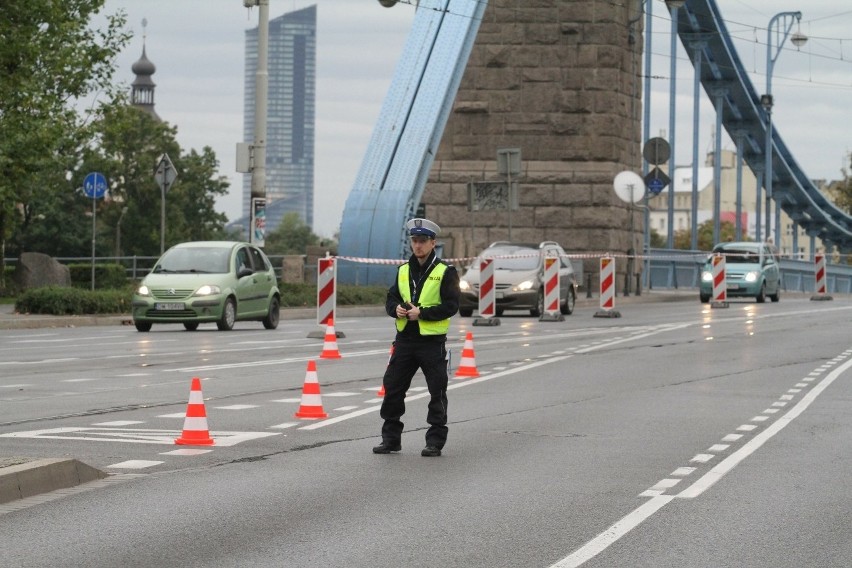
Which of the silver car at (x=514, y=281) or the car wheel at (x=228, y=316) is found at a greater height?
the silver car at (x=514, y=281)

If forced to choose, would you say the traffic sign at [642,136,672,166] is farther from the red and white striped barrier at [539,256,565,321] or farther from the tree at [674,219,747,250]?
the tree at [674,219,747,250]

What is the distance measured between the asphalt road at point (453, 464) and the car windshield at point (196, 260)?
6.27 metres

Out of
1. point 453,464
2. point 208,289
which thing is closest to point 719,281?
point 208,289

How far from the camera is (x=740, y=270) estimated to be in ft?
155

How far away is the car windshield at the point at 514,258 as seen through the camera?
118 feet

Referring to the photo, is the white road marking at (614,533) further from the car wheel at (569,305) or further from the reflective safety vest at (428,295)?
the car wheel at (569,305)

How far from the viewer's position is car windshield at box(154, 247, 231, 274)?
29.9m

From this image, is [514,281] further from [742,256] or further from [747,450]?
[747,450]

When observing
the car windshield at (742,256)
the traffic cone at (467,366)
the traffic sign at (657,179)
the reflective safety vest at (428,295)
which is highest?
the traffic sign at (657,179)

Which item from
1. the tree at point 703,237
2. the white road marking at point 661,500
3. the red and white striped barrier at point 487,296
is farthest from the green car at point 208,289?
the tree at point 703,237

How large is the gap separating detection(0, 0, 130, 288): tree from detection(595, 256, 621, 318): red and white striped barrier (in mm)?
12129

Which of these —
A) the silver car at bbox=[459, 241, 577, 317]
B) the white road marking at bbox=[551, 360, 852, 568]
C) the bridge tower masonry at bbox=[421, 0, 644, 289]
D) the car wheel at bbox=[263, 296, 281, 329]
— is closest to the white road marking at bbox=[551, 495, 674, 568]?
the white road marking at bbox=[551, 360, 852, 568]

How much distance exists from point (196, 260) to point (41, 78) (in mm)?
15415

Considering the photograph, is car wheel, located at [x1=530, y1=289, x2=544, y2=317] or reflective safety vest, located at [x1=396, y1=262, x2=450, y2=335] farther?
car wheel, located at [x1=530, y1=289, x2=544, y2=317]
